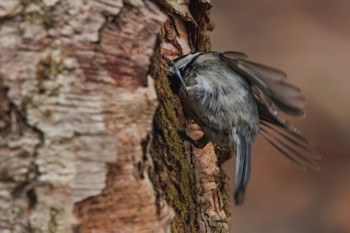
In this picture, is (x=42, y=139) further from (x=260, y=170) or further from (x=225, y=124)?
(x=260, y=170)

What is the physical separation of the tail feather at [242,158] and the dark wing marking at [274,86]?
5.0 inches

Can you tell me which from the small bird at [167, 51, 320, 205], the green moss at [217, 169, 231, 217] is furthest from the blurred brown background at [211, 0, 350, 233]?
the small bird at [167, 51, 320, 205]

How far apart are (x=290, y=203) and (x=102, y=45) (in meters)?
3.17

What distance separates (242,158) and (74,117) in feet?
2.18

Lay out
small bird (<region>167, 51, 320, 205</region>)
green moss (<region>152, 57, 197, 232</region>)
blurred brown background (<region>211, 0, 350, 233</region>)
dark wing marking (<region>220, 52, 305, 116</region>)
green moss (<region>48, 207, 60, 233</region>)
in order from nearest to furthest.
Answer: green moss (<region>48, 207, 60, 233</region>) < green moss (<region>152, 57, 197, 232</region>) < dark wing marking (<region>220, 52, 305, 116</region>) < small bird (<region>167, 51, 320, 205</region>) < blurred brown background (<region>211, 0, 350, 233</region>)

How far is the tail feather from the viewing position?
161 centimetres

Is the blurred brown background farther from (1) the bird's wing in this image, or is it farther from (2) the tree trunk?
(2) the tree trunk

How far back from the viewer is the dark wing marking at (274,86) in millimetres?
1536

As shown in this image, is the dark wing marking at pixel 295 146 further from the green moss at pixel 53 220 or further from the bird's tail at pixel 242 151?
the green moss at pixel 53 220

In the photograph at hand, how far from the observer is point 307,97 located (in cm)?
421

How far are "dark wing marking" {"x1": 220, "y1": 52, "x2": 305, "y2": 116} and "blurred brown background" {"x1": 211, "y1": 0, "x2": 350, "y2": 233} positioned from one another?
2318 millimetres

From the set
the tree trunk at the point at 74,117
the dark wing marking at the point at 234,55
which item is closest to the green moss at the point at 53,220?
the tree trunk at the point at 74,117

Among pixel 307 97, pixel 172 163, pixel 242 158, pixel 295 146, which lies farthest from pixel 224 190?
pixel 307 97

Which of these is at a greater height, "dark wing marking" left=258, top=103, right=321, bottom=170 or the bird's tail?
"dark wing marking" left=258, top=103, right=321, bottom=170
